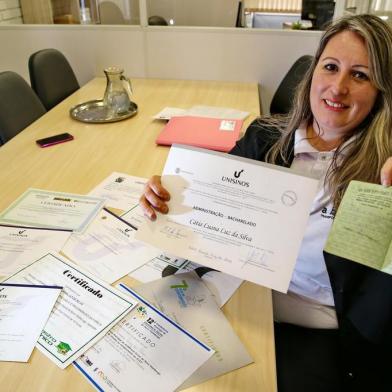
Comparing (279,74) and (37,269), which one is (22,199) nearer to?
(37,269)

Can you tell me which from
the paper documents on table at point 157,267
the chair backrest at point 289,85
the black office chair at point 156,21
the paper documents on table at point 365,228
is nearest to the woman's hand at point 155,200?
the paper documents on table at point 157,267

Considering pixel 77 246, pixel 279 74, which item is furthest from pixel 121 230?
pixel 279 74

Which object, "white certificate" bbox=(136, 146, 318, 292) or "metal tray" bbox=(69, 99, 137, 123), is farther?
"metal tray" bbox=(69, 99, 137, 123)

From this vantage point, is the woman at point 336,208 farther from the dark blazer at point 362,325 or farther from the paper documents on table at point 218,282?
the paper documents on table at point 218,282

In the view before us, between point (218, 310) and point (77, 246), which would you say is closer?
point (218, 310)

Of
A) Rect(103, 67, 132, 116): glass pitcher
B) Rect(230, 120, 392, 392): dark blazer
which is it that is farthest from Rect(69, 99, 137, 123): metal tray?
Rect(230, 120, 392, 392): dark blazer

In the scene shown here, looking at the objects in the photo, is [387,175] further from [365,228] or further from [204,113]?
[204,113]

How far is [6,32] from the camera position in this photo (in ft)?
8.73

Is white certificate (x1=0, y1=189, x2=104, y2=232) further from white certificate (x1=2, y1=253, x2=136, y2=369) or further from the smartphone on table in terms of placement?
the smartphone on table

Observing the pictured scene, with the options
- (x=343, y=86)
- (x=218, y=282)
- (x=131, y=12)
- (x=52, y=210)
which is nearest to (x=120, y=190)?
(x=52, y=210)

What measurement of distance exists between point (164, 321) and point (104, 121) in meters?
1.30

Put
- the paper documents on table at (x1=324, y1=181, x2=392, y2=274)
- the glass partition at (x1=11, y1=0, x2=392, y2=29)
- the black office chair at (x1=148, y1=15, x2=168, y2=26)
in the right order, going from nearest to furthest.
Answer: the paper documents on table at (x1=324, y1=181, x2=392, y2=274) < the black office chair at (x1=148, y1=15, x2=168, y2=26) < the glass partition at (x1=11, y1=0, x2=392, y2=29)

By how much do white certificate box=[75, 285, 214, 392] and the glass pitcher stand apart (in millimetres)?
1365

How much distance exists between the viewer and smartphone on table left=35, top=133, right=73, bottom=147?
164 centimetres
